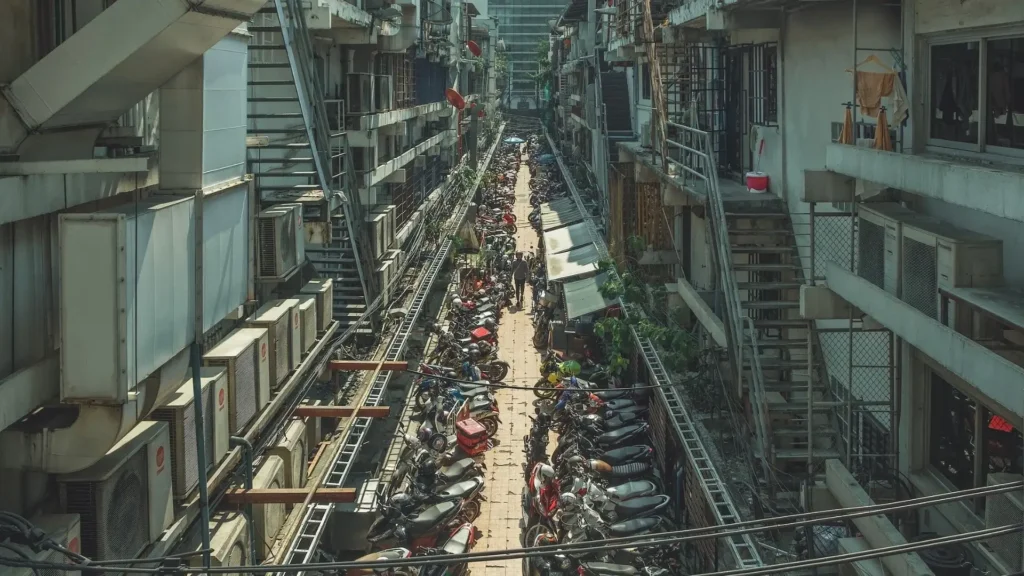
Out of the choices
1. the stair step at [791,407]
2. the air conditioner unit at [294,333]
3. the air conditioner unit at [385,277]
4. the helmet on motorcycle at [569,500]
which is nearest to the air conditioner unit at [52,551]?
the air conditioner unit at [294,333]

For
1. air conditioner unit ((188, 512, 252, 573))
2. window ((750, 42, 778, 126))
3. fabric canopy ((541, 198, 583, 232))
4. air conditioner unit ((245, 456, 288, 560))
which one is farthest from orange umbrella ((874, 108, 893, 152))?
fabric canopy ((541, 198, 583, 232))

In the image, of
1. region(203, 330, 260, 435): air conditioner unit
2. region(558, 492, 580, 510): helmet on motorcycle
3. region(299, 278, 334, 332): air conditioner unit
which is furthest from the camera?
region(558, 492, 580, 510): helmet on motorcycle

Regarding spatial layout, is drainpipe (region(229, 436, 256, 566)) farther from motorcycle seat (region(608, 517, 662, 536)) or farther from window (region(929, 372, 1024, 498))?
window (region(929, 372, 1024, 498))

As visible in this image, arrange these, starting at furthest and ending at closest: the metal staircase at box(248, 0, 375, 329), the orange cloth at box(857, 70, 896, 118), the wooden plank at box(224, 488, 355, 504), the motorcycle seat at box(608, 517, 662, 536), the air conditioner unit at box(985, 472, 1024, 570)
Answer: the motorcycle seat at box(608, 517, 662, 536) < the metal staircase at box(248, 0, 375, 329) < the wooden plank at box(224, 488, 355, 504) < the orange cloth at box(857, 70, 896, 118) < the air conditioner unit at box(985, 472, 1024, 570)

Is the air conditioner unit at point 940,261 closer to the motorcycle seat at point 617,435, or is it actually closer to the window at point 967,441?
the window at point 967,441

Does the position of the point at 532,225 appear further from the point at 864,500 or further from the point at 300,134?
the point at 864,500

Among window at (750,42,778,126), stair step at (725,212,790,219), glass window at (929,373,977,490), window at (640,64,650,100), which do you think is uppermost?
window at (640,64,650,100)

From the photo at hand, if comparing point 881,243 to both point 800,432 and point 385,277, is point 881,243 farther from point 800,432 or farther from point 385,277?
point 385,277
